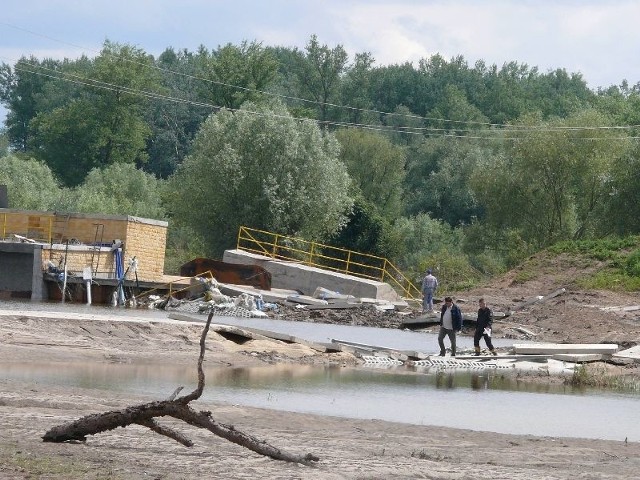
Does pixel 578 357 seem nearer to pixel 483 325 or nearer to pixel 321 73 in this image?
pixel 483 325

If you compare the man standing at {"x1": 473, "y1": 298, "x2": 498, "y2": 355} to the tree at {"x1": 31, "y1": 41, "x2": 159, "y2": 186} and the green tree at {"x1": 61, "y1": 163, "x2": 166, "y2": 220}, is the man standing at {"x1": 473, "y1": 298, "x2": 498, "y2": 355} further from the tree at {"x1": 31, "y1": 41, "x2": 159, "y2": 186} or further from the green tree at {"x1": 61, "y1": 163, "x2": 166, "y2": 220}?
the tree at {"x1": 31, "y1": 41, "x2": 159, "y2": 186}

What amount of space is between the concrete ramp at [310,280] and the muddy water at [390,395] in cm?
2831

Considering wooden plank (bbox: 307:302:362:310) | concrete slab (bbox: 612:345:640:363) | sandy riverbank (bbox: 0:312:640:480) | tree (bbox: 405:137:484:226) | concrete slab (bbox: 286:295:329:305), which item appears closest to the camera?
sandy riverbank (bbox: 0:312:640:480)

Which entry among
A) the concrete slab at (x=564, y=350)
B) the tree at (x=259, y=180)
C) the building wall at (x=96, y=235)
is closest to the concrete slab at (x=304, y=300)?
the building wall at (x=96, y=235)

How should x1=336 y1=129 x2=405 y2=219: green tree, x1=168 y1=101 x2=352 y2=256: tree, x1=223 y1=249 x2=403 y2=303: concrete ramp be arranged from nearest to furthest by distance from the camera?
x1=223 y1=249 x2=403 y2=303: concrete ramp
x1=168 y1=101 x2=352 y2=256: tree
x1=336 y1=129 x2=405 y2=219: green tree

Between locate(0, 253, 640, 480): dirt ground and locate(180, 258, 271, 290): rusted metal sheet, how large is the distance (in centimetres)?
2752

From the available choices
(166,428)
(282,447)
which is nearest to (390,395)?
(282,447)

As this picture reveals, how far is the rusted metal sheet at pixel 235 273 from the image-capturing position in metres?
55.5

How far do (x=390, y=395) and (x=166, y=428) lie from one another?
1046cm

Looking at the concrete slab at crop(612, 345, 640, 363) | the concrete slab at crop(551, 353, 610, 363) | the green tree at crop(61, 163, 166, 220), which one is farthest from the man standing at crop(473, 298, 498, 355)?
the green tree at crop(61, 163, 166, 220)

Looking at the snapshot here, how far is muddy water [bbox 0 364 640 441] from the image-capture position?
1956cm

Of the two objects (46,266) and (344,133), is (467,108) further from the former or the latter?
(46,266)

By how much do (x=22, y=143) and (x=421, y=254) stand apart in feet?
224

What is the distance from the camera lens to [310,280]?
5669 centimetres
